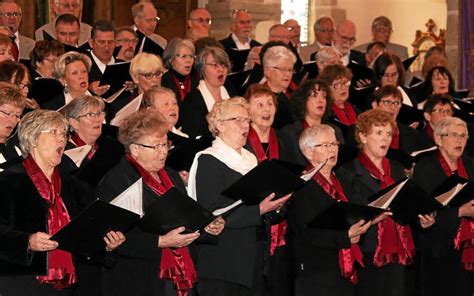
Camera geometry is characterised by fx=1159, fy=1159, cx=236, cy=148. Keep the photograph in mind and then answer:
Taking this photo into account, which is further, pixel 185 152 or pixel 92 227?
pixel 185 152

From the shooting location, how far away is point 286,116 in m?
7.80

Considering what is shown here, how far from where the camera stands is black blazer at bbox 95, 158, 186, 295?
583 centimetres

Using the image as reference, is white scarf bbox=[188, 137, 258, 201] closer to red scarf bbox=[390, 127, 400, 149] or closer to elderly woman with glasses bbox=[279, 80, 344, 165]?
elderly woman with glasses bbox=[279, 80, 344, 165]

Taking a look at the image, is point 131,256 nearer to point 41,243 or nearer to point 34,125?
point 41,243

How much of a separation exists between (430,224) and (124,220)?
7.63 feet

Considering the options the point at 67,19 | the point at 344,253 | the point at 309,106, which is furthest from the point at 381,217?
the point at 67,19

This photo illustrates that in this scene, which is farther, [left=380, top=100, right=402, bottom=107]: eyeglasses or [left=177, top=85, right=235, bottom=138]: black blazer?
[left=380, top=100, right=402, bottom=107]: eyeglasses

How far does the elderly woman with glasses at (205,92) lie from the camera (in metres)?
7.56

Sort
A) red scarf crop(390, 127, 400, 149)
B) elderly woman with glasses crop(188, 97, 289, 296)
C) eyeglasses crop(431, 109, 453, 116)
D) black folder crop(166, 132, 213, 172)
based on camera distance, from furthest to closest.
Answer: eyeglasses crop(431, 109, 453, 116) < red scarf crop(390, 127, 400, 149) < black folder crop(166, 132, 213, 172) < elderly woman with glasses crop(188, 97, 289, 296)

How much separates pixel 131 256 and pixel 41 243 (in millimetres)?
683

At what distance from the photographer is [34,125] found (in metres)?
5.54

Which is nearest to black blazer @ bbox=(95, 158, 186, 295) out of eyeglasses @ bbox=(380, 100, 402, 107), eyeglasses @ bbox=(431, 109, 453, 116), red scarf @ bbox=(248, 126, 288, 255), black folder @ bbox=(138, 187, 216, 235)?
black folder @ bbox=(138, 187, 216, 235)

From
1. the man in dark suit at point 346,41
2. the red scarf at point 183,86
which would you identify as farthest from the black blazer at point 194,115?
the man in dark suit at point 346,41

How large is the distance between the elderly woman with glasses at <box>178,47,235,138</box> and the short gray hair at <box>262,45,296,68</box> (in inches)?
12.3
